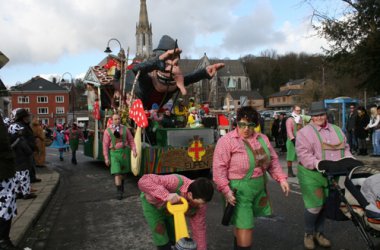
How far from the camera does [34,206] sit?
22.3 feet

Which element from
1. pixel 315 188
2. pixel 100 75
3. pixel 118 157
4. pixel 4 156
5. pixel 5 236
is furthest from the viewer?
pixel 100 75

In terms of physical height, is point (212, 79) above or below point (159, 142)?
above

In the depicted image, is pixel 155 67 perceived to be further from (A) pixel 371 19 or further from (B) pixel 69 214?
(A) pixel 371 19

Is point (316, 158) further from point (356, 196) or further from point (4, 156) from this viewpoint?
point (4, 156)

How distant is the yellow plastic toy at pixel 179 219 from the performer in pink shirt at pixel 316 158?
1.87 metres

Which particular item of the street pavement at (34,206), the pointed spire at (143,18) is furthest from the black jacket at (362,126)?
the pointed spire at (143,18)

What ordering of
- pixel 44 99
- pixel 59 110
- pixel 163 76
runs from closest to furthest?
pixel 163 76, pixel 44 99, pixel 59 110

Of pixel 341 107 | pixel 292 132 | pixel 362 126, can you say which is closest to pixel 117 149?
pixel 292 132

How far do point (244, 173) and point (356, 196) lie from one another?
3.25 ft

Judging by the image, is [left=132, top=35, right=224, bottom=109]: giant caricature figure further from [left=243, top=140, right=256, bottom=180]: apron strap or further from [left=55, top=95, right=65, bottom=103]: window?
[left=55, top=95, right=65, bottom=103]: window

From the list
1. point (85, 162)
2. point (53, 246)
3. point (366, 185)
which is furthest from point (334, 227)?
point (85, 162)

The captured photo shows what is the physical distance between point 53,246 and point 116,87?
623 cm

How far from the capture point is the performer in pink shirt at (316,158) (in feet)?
14.5

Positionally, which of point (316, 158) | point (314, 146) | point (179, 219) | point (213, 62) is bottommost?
point (179, 219)
